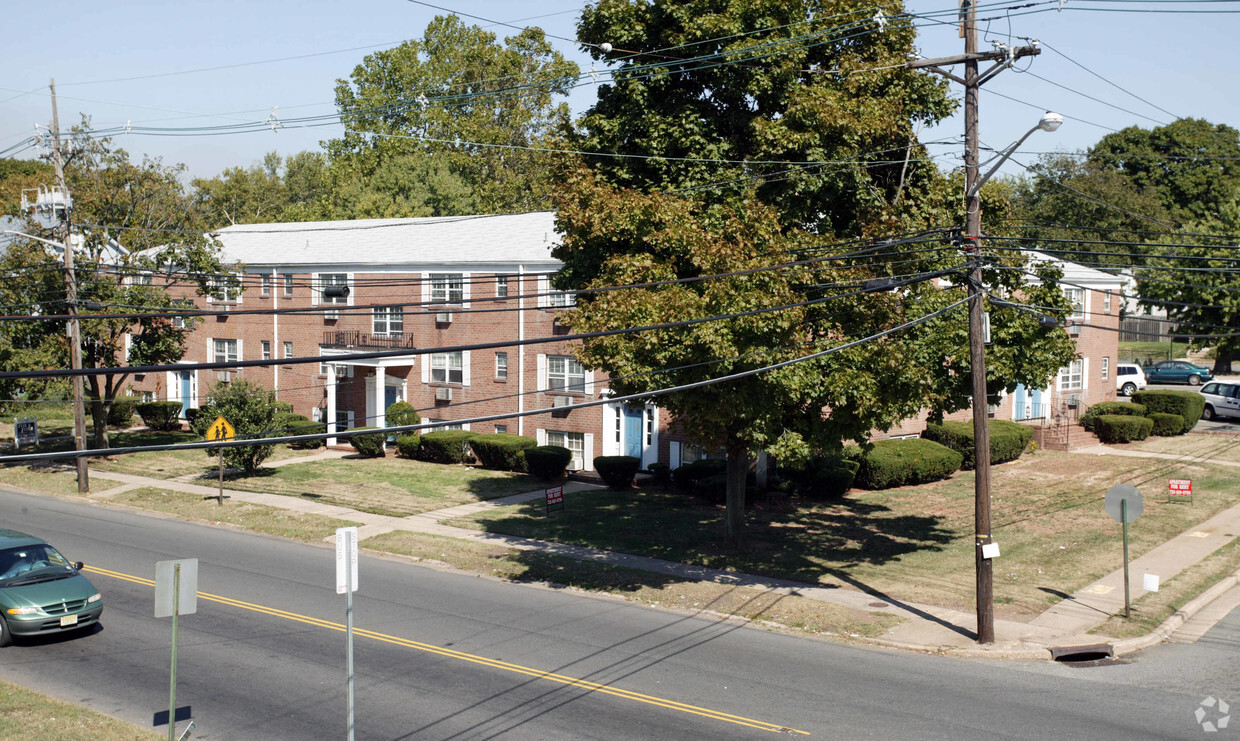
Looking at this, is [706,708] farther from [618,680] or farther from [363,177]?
[363,177]

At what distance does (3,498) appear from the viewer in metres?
30.3

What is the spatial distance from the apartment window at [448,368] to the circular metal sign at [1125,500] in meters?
24.7

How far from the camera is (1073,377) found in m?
43.5

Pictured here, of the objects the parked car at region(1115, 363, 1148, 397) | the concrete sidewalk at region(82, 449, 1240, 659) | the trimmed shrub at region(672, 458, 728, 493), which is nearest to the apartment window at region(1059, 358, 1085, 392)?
the parked car at region(1115, 363, 1148, 397)

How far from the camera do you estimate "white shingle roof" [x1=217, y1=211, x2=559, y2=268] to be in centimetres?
3684

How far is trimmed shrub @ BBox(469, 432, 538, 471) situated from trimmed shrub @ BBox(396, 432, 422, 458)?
2.77 metres

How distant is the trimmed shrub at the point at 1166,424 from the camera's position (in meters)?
39.3

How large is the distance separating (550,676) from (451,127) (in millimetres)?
61316

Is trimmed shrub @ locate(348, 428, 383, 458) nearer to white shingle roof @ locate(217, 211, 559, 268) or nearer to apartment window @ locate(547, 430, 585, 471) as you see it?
white shingle roof @ locate(217, 211, 559, 268)

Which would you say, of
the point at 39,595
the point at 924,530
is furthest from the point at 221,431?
the point at 924,530

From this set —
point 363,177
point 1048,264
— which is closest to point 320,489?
point 1048,264

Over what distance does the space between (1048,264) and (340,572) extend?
1487 cm

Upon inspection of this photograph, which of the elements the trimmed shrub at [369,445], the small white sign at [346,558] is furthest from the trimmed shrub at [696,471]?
the small white sign at [346,558]

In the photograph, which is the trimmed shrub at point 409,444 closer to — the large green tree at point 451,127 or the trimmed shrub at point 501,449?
the trimmed shrub at point 501,449
